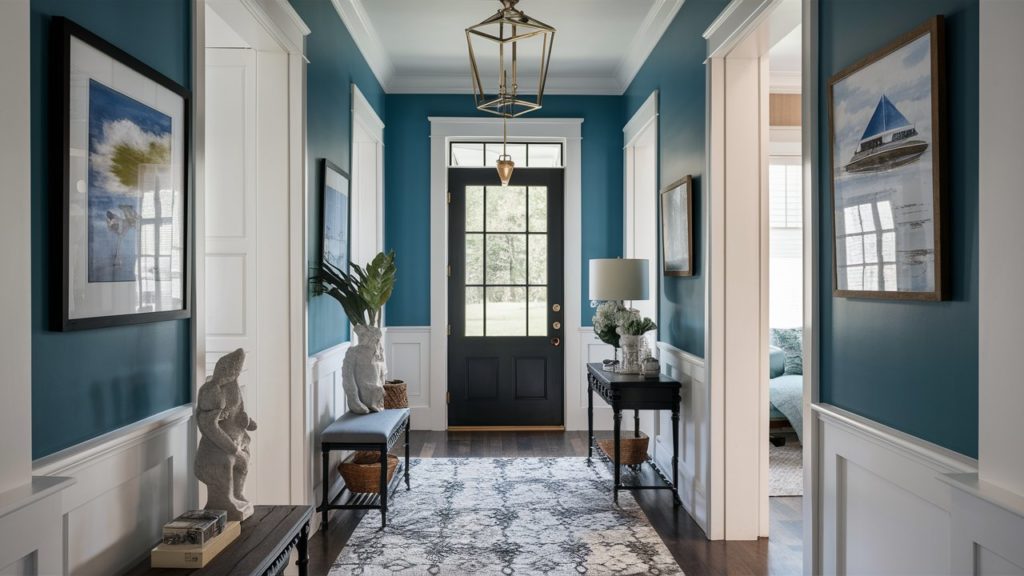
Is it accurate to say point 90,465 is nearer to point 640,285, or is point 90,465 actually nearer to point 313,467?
point 313,467

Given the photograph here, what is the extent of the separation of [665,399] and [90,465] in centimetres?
306

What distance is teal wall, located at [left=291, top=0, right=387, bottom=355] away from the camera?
350 centimetres

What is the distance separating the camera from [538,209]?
6113 mm

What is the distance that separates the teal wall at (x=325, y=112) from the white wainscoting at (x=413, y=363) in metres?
1.45

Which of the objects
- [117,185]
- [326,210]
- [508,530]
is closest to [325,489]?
[508,530]

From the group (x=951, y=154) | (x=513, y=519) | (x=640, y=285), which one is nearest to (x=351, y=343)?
(x=513, y=519)

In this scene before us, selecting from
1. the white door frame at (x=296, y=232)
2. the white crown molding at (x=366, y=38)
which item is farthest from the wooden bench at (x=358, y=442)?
the white crown molding at (x=366, y=38)

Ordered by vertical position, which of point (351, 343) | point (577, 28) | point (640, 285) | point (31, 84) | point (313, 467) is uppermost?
point (577, 28)

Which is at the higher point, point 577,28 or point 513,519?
point 577,28

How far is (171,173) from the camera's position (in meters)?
2.06

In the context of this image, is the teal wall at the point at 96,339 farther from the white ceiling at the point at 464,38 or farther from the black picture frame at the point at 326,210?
the white ceiling at the point at 464,38

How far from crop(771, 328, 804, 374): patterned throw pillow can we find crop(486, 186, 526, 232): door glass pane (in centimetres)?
252

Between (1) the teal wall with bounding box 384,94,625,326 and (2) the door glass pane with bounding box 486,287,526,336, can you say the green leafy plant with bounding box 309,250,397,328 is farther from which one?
(2) the door glass pane with bounding box 486,287,526,336

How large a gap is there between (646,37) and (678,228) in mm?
1614
